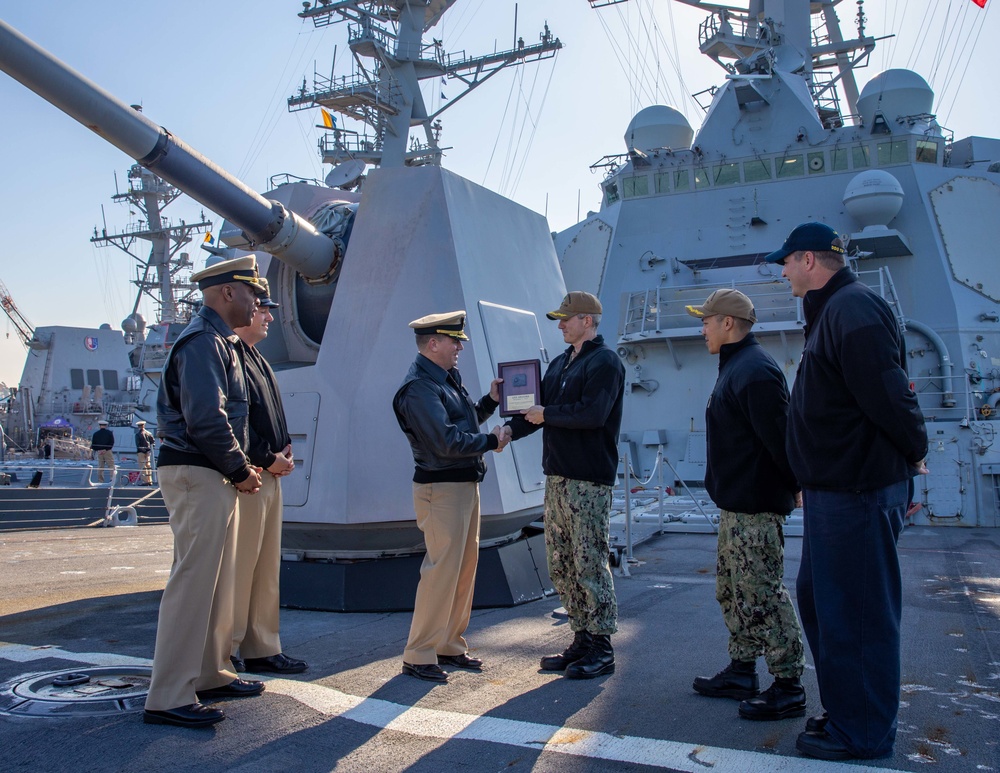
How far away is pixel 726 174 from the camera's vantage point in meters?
15.0

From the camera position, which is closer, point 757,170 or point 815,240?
point 815,240

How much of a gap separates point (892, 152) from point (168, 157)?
13504mm

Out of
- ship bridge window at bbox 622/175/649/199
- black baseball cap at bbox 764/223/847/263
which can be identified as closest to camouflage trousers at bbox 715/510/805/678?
black baseball cap at bbox 764/223/847/263

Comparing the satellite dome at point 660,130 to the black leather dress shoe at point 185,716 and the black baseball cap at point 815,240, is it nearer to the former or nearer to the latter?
the black baseball cap at point 815,240

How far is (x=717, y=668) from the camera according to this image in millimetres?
3195

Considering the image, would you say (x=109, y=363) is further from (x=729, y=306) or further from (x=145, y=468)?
(x=729, y=306)

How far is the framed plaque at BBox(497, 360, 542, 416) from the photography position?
3604mm

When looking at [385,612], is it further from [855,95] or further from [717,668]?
[855,95]

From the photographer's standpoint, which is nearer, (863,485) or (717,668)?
(863,485)

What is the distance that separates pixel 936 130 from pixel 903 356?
14.6 m

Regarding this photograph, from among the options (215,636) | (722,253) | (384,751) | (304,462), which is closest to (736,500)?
(384,751)

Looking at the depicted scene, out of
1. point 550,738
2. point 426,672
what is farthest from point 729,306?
point 426,672

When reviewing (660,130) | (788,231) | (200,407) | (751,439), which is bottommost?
(751,439)

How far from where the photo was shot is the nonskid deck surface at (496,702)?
2242 mm
